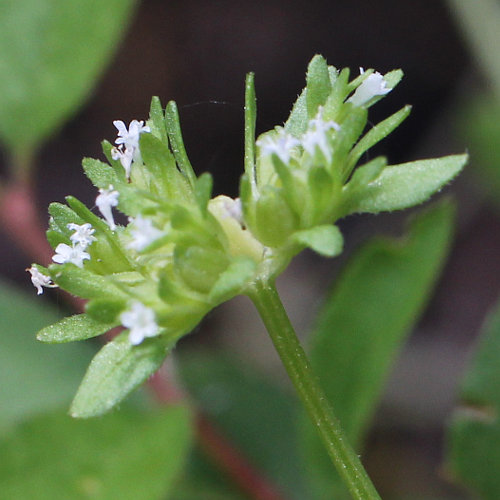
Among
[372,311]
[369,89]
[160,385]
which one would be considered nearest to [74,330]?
[369,89]

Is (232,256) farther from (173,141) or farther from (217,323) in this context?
(217,323)

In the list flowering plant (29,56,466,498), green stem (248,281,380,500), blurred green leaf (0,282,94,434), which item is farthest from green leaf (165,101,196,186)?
blurred green leaf (0,282,94,434)

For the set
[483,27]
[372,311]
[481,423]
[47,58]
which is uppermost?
[47,58]

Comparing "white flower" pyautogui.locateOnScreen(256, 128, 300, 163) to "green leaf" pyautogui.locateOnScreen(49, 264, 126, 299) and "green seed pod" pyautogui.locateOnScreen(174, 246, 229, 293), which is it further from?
"green leaf" pyautogui.locateOnScreen(49, 264, 126, 299)

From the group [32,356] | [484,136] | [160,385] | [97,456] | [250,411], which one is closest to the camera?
[97,456]

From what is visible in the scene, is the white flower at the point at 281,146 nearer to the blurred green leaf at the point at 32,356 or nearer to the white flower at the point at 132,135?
the white flower at the point at 132,135

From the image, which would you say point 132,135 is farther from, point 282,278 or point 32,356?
point 282,278
